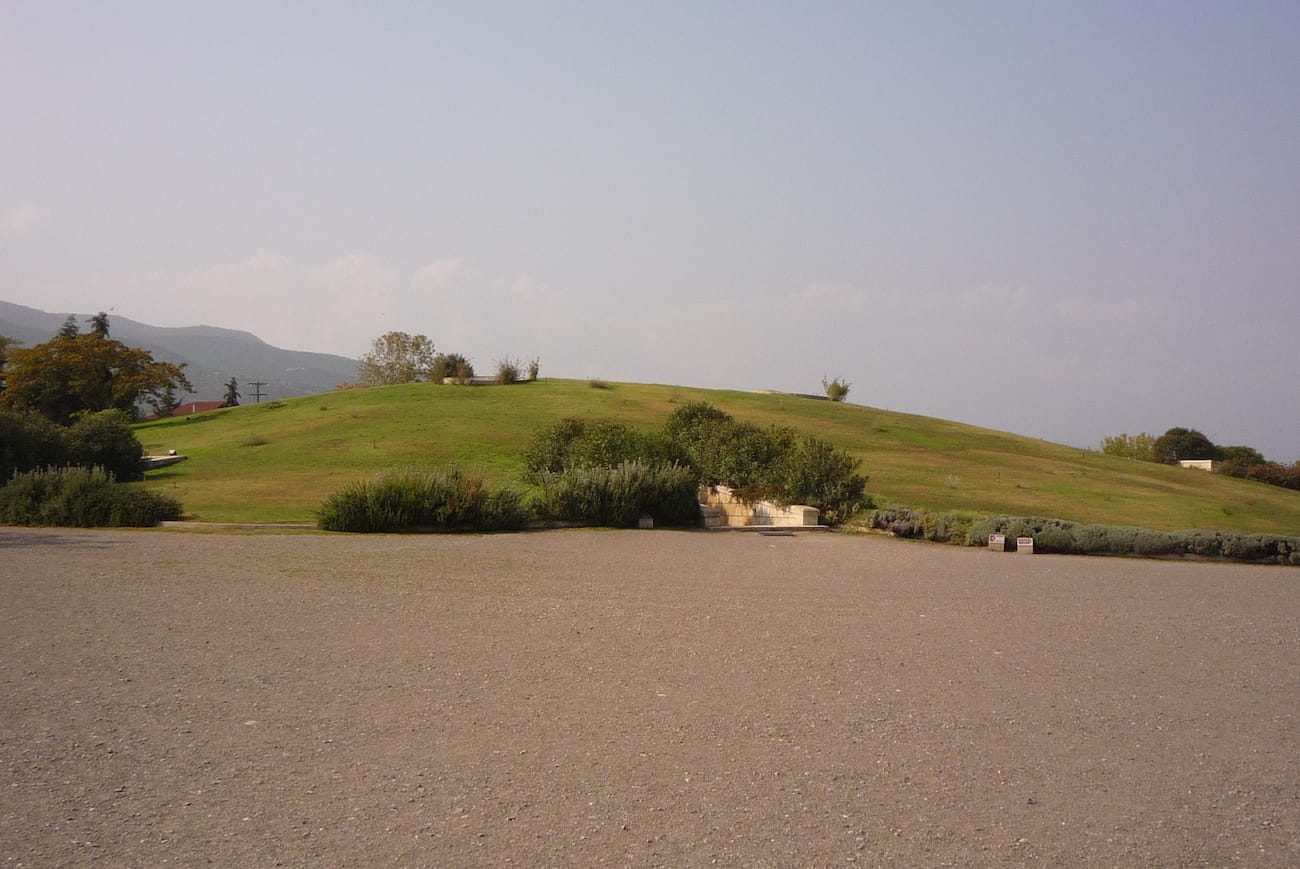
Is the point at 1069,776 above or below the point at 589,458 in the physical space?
below

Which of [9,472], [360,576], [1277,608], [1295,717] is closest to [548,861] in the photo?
[1295,717]

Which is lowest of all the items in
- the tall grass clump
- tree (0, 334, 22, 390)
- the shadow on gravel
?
the shadow on gravel

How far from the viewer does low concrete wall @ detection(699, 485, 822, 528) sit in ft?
61.0

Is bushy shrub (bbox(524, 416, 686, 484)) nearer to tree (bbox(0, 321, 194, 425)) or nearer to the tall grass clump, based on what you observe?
the tall grass clump

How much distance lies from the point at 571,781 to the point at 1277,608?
9.21 m

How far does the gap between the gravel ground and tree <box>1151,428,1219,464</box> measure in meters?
56.0

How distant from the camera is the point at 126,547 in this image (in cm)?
1322

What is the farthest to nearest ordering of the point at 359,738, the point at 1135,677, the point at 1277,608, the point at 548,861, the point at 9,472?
Answer: the point at 9,472 < the point at 1277,608 < the point at 1135,677 < the point at 359,738 < the point at 548,861

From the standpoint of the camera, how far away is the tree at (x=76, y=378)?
2087 inches

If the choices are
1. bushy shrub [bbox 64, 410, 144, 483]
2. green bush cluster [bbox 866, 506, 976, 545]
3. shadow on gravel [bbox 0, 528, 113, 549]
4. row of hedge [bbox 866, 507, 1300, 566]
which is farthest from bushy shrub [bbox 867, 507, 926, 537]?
bushy shrub [bbox 64, 410, 144, 483]

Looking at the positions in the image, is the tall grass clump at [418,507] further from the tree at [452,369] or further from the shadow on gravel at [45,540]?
the tree at [452,369]

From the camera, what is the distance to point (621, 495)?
17.6 m

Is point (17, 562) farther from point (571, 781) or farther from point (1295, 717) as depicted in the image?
point (1295, 717)

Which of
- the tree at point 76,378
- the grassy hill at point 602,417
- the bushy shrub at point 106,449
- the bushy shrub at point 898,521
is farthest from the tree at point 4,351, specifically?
the bushy shrub at point 898,521
